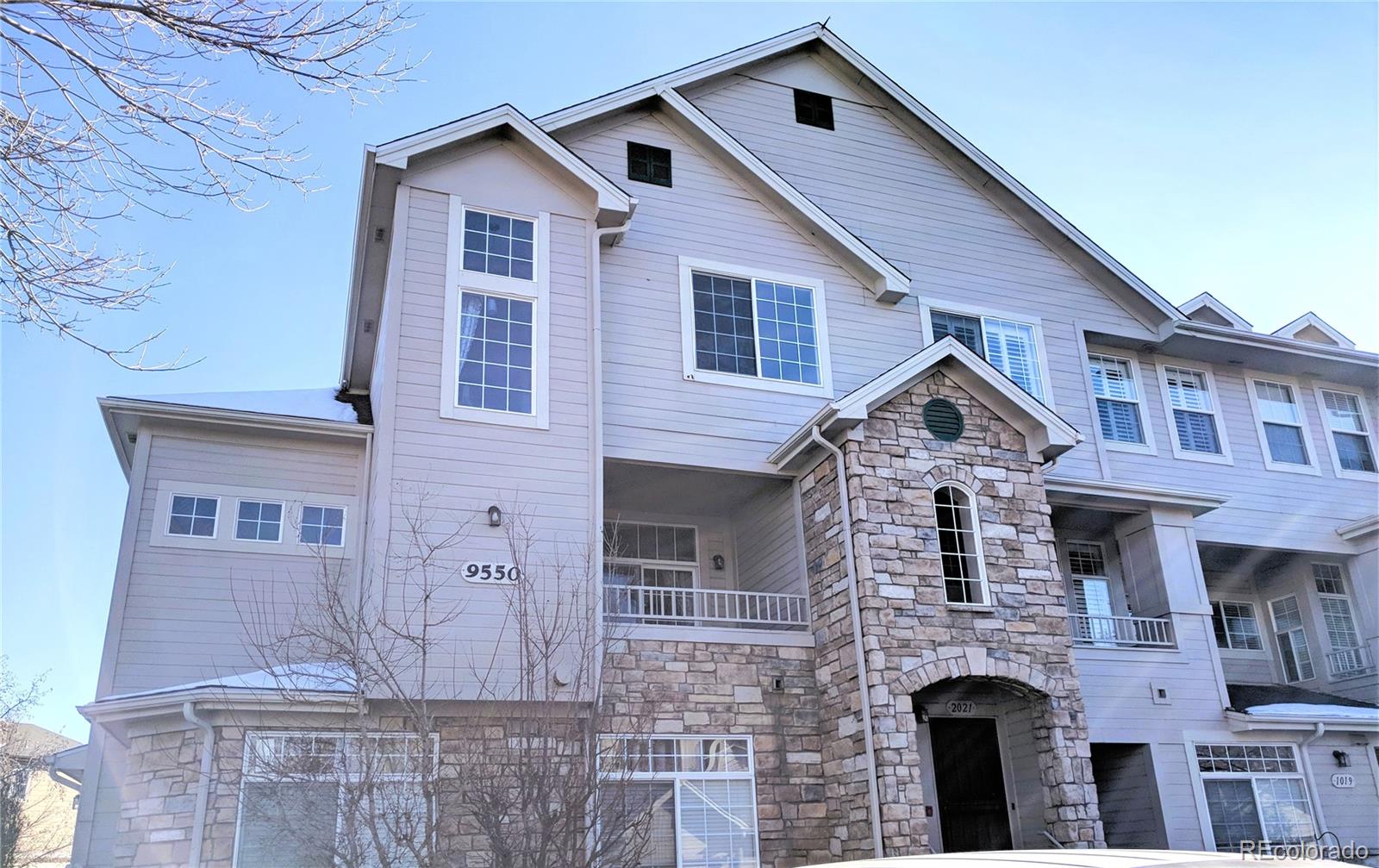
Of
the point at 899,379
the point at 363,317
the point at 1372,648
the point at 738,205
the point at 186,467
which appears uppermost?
the point at 738,205

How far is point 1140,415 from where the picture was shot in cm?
1745

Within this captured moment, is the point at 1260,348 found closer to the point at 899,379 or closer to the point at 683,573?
the point at 899,379

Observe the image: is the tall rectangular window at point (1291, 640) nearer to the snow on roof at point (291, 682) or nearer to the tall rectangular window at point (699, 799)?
the tall rectangular window at point (699, 799)

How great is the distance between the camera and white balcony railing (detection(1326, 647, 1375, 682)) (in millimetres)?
17188

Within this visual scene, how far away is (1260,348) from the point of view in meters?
18.1

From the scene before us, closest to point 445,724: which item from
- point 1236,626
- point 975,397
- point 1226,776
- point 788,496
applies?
point 788,496

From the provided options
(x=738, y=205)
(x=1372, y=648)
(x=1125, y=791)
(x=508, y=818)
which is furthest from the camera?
(x=1372, y=648)

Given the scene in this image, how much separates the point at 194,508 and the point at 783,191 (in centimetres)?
865

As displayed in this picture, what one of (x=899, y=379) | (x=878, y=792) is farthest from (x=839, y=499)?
(x=878, y=792)

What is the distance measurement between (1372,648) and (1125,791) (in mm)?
5725

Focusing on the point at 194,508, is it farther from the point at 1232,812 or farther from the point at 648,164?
the point at 1232,812

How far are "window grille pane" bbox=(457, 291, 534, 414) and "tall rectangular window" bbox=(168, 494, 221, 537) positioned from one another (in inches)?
128

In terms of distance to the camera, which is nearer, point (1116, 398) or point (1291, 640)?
point (1116, 398)

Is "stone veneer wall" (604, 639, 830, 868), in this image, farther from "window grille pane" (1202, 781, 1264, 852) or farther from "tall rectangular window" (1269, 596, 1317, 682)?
"tall rectangular window" (1269, 596, 1317, 682)
